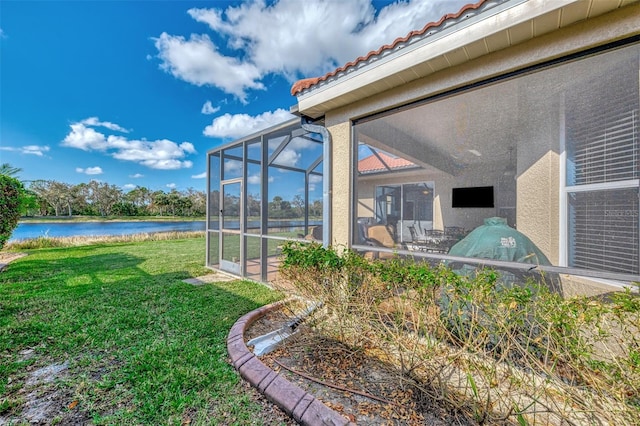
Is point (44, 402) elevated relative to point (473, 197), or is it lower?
lower

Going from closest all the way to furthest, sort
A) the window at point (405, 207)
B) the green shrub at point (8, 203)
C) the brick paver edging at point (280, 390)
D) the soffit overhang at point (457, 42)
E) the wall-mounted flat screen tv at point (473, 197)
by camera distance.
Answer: the brick paver edging at point (280, 390) → the soffit overhang at point (457, 42) → the wall-mounted flat screen tv at point (473, 197) → the window at point (405, 207) → the green shrub at point (8, 203)

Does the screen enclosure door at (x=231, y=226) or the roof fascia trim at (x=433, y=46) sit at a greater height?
the roof fascia trim at (x=433, y=46)

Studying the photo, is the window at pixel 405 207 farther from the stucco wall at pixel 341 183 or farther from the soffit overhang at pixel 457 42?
the soffit overhang at pixel 457 42

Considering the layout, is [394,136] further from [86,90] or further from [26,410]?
[86,90]

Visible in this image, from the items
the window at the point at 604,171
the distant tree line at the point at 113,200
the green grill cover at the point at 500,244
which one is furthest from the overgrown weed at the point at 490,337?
the distant tree line at the point at 113,200

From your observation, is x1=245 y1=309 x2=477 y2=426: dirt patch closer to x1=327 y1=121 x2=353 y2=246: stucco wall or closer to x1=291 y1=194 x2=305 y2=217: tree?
x1=327 y1=121 x2=353 y2=246: stucco wall

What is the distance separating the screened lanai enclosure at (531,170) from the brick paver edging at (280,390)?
240cm

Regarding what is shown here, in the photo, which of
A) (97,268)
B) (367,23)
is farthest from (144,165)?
(367,23)

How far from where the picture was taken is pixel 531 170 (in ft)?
10.3

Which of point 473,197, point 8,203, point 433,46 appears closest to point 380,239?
point 473,197

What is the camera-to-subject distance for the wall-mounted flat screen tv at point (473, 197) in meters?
3.23

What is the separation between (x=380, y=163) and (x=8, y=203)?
Answer: 10002 mm

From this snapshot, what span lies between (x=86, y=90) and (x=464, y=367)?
3707 centimetres

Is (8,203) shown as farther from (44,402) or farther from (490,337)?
(490,337)
